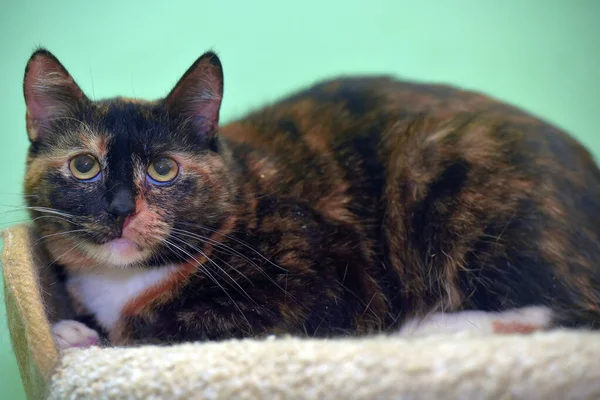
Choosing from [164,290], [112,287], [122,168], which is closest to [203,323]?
[164,290]

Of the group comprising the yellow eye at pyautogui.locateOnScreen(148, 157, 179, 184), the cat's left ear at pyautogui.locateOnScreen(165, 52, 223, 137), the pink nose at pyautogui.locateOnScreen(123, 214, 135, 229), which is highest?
the cat's left ear at pyautogui.locateOnScreen(165, 52, 223, 137)

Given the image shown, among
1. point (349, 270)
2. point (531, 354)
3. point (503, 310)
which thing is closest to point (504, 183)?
point (503, 310)

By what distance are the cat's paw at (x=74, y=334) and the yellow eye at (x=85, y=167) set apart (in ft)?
1.01

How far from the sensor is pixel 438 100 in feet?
4.28

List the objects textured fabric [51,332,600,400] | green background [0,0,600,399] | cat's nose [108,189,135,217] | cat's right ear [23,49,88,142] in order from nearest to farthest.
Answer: textured fabric [51,332,600,400]
cat's nose [108,189,135,217]
cat's right ear [23,49,88,142]
green background [0,0,600,399]

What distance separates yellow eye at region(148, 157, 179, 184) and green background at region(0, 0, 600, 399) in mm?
533

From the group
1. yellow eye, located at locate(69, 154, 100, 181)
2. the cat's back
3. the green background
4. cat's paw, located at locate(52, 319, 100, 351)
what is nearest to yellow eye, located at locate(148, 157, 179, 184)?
yellow eye, located at locate(69, 154, 100, 181)

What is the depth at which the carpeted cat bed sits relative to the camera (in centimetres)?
62

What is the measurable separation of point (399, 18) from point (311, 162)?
70cm

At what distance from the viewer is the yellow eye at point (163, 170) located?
42.9 inches

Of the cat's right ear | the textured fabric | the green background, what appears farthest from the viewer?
the green background

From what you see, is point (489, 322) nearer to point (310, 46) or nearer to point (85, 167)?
point (85, 167)

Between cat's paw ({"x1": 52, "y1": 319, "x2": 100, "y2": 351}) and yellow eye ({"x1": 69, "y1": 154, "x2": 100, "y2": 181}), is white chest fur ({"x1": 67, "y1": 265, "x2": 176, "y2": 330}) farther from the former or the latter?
yellow eye ({"x1": 69, "y1": 154, "x2": 100, "y2": 181})

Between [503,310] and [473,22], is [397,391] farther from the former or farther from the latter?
[473,22]
